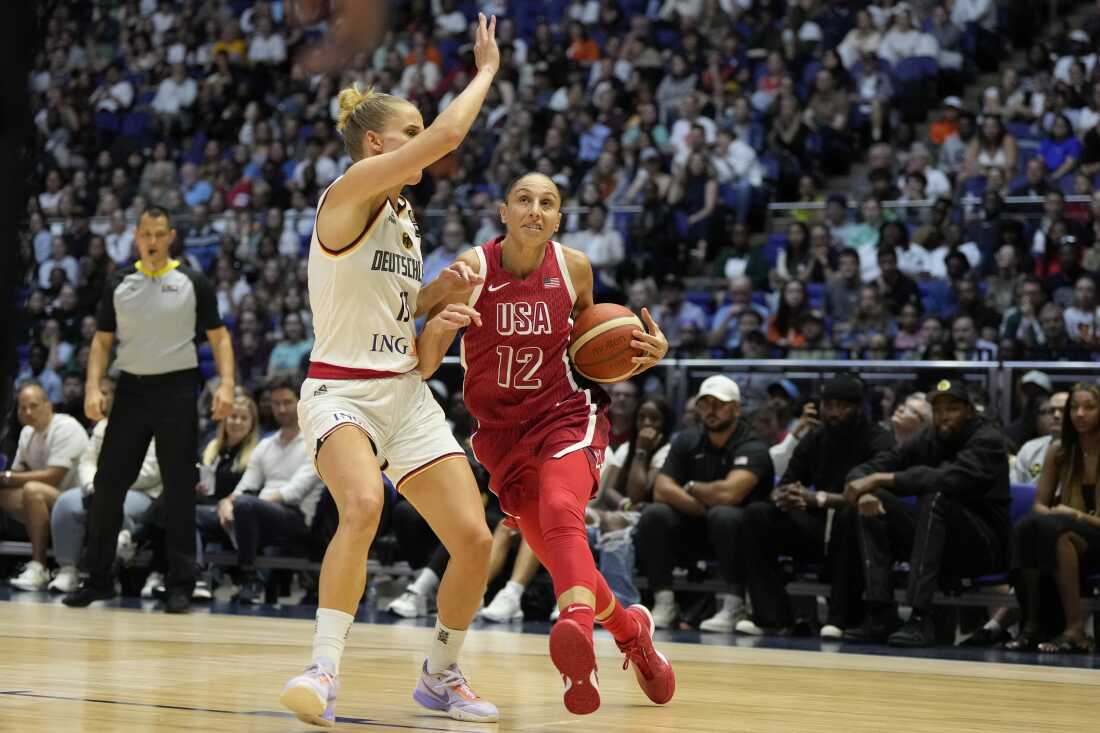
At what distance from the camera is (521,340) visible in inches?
165

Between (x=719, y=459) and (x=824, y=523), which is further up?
(x=719, y=459)

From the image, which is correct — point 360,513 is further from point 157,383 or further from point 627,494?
point 627,494

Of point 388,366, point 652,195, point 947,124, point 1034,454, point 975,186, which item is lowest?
point 1034,454

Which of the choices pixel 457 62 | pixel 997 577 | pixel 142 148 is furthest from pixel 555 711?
pixel 142 148

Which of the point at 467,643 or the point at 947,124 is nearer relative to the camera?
the point at 467,643

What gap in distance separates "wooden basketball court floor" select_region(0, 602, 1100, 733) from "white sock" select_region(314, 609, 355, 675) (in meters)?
0.17

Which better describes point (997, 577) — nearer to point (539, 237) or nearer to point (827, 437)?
point (827, 437)

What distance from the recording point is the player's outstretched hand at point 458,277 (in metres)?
3.86

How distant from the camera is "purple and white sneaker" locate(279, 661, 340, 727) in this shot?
10.2ft

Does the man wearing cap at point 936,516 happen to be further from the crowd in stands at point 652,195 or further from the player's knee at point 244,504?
the player's knee at point 244,504

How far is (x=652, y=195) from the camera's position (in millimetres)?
13094

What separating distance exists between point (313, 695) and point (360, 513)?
19.1 inches

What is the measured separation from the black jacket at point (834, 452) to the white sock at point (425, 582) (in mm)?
2209

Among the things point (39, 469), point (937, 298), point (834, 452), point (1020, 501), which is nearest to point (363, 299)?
point (834, 452)
